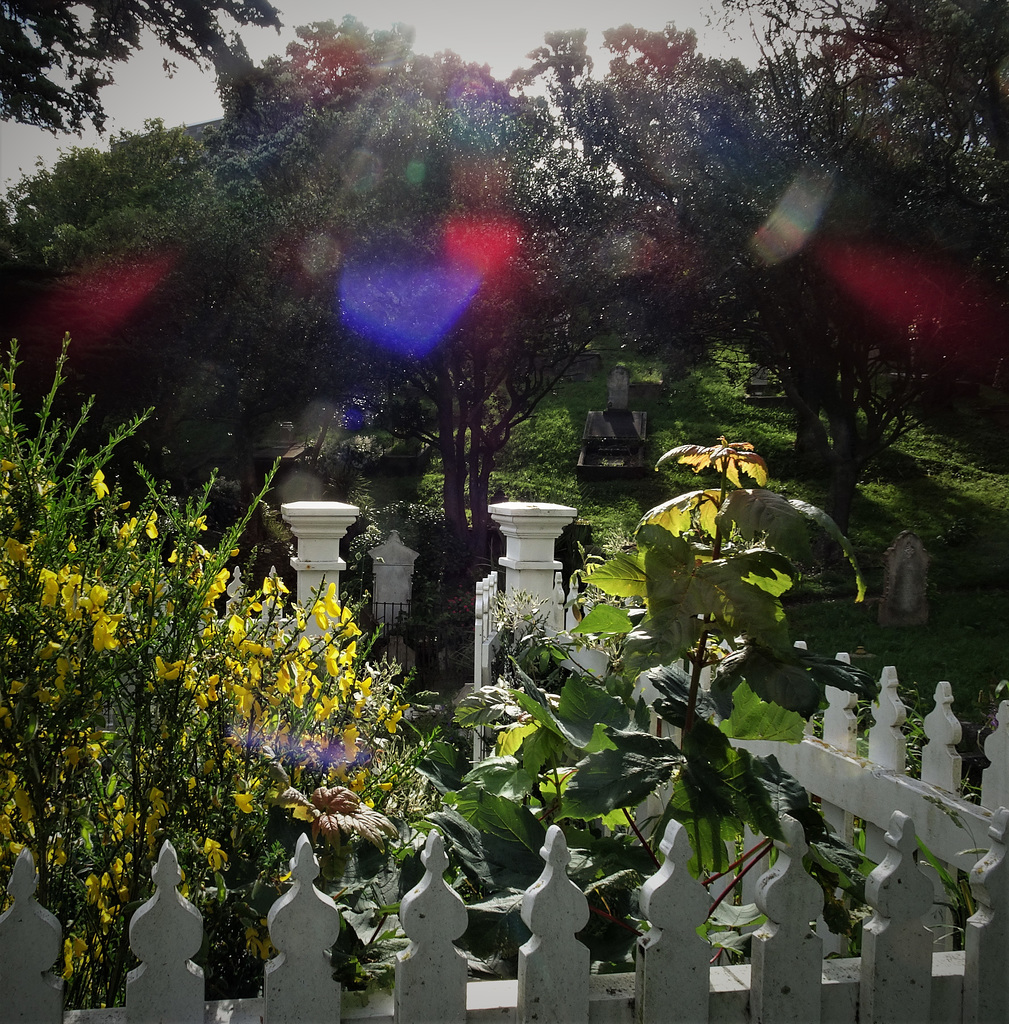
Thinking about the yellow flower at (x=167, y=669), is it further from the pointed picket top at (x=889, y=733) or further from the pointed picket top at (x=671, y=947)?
the pointed picket top at (x=889, y=733)

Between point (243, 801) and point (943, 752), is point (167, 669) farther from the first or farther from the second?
→ point (943, 752)

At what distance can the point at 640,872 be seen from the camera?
1.68 meters

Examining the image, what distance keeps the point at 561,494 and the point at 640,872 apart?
52.5 feet

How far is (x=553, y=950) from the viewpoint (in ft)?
4.38

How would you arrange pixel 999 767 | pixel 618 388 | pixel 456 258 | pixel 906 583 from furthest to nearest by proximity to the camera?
1. pixel 618 388
2. pixel 456 258
3. pixel 906 583
4. pixel 999 767

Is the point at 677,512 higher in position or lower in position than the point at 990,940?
higher

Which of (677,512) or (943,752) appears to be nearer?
(677,512)

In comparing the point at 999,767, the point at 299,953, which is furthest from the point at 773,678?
the point at 999,767

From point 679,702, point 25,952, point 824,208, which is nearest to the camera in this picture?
point 25,952

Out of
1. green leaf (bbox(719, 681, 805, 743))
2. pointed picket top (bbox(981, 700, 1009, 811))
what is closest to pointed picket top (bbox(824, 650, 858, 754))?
pointed picket top (bbox(981, 700, 1009, 811))

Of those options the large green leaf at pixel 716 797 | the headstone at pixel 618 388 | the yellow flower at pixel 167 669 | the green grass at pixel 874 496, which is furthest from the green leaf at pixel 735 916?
the headstone at pixel 618 388

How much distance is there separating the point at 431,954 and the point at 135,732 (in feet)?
2.52

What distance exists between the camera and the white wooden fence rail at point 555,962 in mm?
1272

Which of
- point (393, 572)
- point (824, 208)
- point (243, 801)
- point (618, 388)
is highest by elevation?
point (824, 208)
